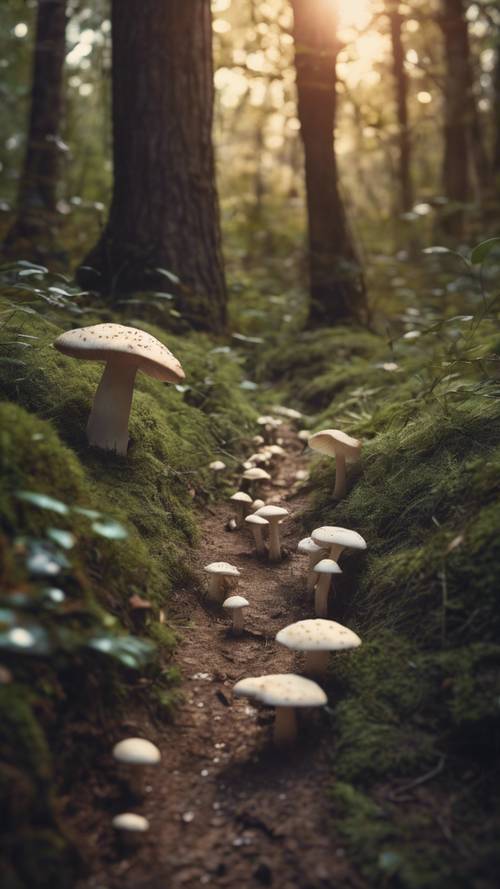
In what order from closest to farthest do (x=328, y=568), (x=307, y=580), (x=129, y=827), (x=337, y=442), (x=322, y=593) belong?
(x=129, y=827)
(x=328, y=568)
(x=322, y=593)
(x=307, y=580)
(x=337, y=442)

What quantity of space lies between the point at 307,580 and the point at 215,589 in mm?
599

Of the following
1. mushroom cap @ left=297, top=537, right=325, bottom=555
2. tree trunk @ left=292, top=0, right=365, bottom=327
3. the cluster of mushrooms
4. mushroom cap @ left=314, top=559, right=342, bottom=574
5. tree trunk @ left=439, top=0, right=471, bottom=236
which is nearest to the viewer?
the cluster of mushrooms

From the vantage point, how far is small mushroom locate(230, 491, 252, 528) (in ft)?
15.1

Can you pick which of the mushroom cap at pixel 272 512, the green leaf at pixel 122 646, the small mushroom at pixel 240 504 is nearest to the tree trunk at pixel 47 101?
the small mushroom at pixel 240 504

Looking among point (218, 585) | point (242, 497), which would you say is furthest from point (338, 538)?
point (242, 497)

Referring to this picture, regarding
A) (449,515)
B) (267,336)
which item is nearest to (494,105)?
(267,336)

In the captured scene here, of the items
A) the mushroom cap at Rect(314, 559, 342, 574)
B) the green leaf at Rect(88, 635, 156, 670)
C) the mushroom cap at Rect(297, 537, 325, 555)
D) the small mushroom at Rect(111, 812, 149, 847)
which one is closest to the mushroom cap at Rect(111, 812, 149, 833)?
the small mushroom at Rect(111, 812, 149, 847)

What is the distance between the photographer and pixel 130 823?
213 cm

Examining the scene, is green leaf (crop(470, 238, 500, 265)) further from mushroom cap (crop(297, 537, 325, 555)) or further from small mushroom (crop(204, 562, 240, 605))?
small mushroom (crop(204, 562, 240, 605))

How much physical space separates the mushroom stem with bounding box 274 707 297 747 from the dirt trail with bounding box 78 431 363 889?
0.17 feet

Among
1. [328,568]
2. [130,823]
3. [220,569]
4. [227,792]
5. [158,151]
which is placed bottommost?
[227,792]

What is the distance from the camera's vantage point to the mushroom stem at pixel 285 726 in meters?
2.67

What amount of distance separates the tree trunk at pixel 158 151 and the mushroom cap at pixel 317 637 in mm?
4691

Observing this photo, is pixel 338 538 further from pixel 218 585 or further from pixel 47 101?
pixel 47 101
